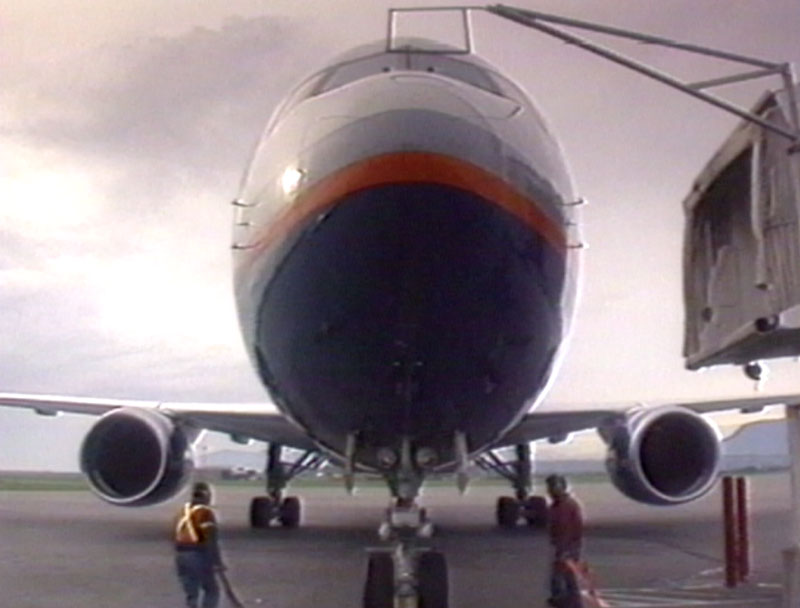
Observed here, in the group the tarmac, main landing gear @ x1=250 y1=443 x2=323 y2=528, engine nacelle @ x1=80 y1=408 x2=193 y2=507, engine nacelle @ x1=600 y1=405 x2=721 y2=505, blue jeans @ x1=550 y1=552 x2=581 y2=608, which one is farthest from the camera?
main landing gear @ x1=250 y1=443 x2=323 y2=528

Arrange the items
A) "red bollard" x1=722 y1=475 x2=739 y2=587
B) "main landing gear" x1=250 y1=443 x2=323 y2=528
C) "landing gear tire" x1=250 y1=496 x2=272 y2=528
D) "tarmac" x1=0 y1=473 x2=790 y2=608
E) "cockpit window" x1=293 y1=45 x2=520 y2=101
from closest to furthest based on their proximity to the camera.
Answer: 1. "cockpit window" x1=293 y1=45 x2=520 y2=101
2. "tarmac" x1=0 y1=473 x2=790 y2=608
3. "red bollard" x1=722 y1=475 x2=739 y2=587
4. "main landing gear" x1=250 y1=443 x2=323 y2=528
5. "landing gear tire" x1=250 y1=496 x2=272 y2=528

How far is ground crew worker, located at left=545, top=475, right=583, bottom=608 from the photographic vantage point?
6738 mm

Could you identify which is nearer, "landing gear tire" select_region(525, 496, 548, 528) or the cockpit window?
the cockpit window

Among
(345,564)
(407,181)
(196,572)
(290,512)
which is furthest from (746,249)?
(290,512)

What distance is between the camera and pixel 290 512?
1437cm

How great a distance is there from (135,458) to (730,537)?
4479 millimetres

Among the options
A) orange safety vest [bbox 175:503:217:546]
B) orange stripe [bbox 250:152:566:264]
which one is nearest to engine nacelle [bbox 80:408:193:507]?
orange safety vest [bbox 175:503:217:546]

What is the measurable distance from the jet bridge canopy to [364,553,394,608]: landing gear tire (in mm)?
1858

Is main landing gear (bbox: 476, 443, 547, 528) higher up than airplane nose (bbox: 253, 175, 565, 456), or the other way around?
airplane nose (bbox: 253, 175, 565, 456)

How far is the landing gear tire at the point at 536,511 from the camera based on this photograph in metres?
14.5

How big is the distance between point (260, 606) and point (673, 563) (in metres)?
4.12

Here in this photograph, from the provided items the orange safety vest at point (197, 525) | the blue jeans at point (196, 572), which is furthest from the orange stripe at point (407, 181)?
the blue jeans at point (196, 572)

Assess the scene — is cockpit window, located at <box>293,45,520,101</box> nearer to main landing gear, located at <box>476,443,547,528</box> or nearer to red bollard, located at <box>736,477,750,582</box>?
red bollard, located at <box>736,477,750,582</box>

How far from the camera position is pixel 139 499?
31.4ft
